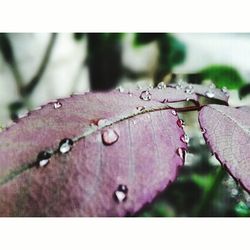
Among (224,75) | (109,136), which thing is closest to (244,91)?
(224,75)

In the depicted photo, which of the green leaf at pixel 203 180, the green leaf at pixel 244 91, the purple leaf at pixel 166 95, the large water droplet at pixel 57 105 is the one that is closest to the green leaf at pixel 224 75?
the green leaf at pixel 244 91

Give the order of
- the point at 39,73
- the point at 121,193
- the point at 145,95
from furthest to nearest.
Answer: the point at 39,73, the point at 145,95, the point at 121,193

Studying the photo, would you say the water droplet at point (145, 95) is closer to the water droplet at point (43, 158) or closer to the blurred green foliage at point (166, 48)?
the water droplet at point (43, 158)

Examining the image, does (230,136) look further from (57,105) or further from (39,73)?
(39,73)

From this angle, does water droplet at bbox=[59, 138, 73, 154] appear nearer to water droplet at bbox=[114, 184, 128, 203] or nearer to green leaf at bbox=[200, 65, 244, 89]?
water droplet at bbox=[114, 184, 128, 203]

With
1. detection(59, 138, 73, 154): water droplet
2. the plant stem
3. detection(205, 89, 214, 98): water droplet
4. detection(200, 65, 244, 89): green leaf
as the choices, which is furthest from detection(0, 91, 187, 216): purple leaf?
detection(200, 65, 244, 89): green leaf

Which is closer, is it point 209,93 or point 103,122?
point 103,122

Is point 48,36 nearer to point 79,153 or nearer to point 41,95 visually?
point 41,95
